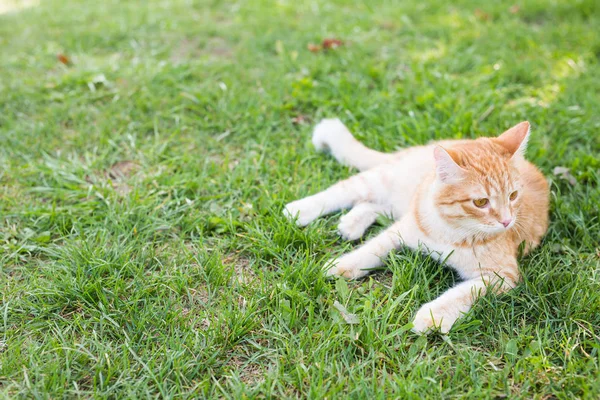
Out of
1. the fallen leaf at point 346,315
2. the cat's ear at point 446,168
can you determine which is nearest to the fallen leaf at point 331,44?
the cat's ear at point 446,168

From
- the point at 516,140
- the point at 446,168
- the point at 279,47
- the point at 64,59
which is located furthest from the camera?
the point at 279,47

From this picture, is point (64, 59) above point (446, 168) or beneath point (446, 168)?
above

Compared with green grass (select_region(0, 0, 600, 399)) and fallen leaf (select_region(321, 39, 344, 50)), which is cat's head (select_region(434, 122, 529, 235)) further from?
fallen leaf (select_region(321, 39, 344, 50))

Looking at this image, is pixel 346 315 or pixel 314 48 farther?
pixel 314 48

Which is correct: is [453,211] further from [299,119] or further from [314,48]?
[314,48]

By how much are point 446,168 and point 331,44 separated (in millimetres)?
2916

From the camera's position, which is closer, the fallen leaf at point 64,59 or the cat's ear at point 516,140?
the cat's ear at point 516,140

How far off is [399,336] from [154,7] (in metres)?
5.57

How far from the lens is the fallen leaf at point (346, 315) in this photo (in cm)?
231

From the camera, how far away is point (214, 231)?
2.98 meters

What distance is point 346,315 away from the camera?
2.35m

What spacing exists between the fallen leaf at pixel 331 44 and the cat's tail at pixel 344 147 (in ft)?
5.46

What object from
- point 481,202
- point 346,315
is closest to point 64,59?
point 346,315

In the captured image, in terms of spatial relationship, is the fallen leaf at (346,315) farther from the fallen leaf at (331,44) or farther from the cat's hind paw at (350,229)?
the fallen leaf at (331,44)
